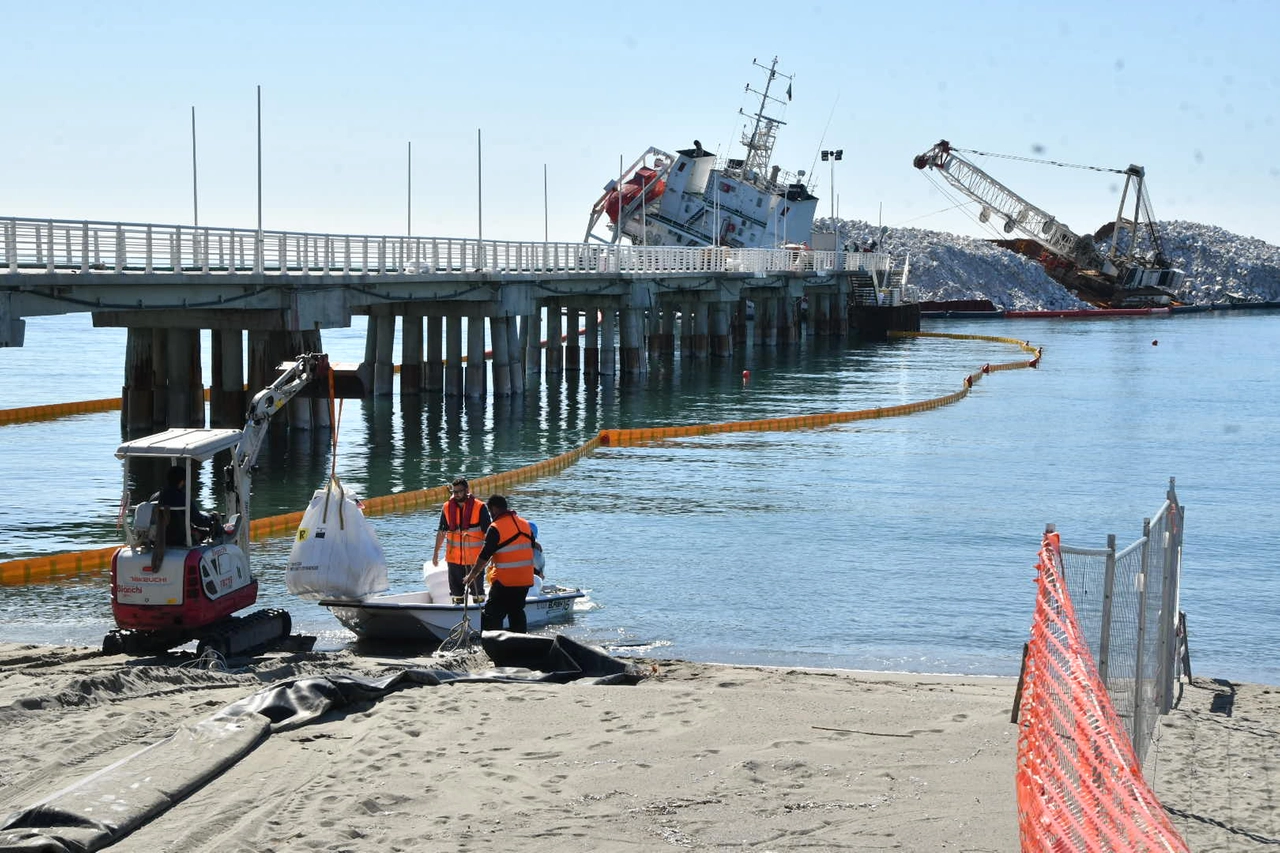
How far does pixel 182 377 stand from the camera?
34.2m

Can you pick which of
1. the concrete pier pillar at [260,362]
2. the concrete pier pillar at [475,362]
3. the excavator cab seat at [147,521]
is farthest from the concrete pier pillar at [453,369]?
the excavator cab seat at [147,521]

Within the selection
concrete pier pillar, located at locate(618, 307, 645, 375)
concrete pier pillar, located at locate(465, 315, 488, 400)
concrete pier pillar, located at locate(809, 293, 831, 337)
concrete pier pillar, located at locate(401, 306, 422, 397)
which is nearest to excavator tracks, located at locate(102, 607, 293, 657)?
concrete pier pillar, located at locate(465, 315, 488, 400)

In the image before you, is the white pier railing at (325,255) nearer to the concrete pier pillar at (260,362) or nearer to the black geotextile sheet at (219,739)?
the concrete pier pillar at (260,362)

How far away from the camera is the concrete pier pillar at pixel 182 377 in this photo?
33.8m

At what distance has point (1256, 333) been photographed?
352 ft

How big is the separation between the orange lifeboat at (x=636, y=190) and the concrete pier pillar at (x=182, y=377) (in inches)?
1586

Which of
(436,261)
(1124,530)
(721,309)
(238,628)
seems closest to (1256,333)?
(721,309)

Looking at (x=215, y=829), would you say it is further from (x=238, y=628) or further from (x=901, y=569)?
(x=901, y=569)

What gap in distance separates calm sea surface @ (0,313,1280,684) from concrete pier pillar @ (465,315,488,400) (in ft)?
2.08

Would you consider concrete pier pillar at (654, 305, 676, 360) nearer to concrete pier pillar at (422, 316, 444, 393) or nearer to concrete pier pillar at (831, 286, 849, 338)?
concrete pier pillar at (422, 316, 444, 393)

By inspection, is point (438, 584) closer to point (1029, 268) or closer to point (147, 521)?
point (147, 521)

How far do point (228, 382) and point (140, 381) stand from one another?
2.66 meters

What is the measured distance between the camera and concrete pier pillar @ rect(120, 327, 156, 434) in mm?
34938

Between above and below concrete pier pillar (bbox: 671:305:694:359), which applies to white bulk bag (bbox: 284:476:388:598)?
below
